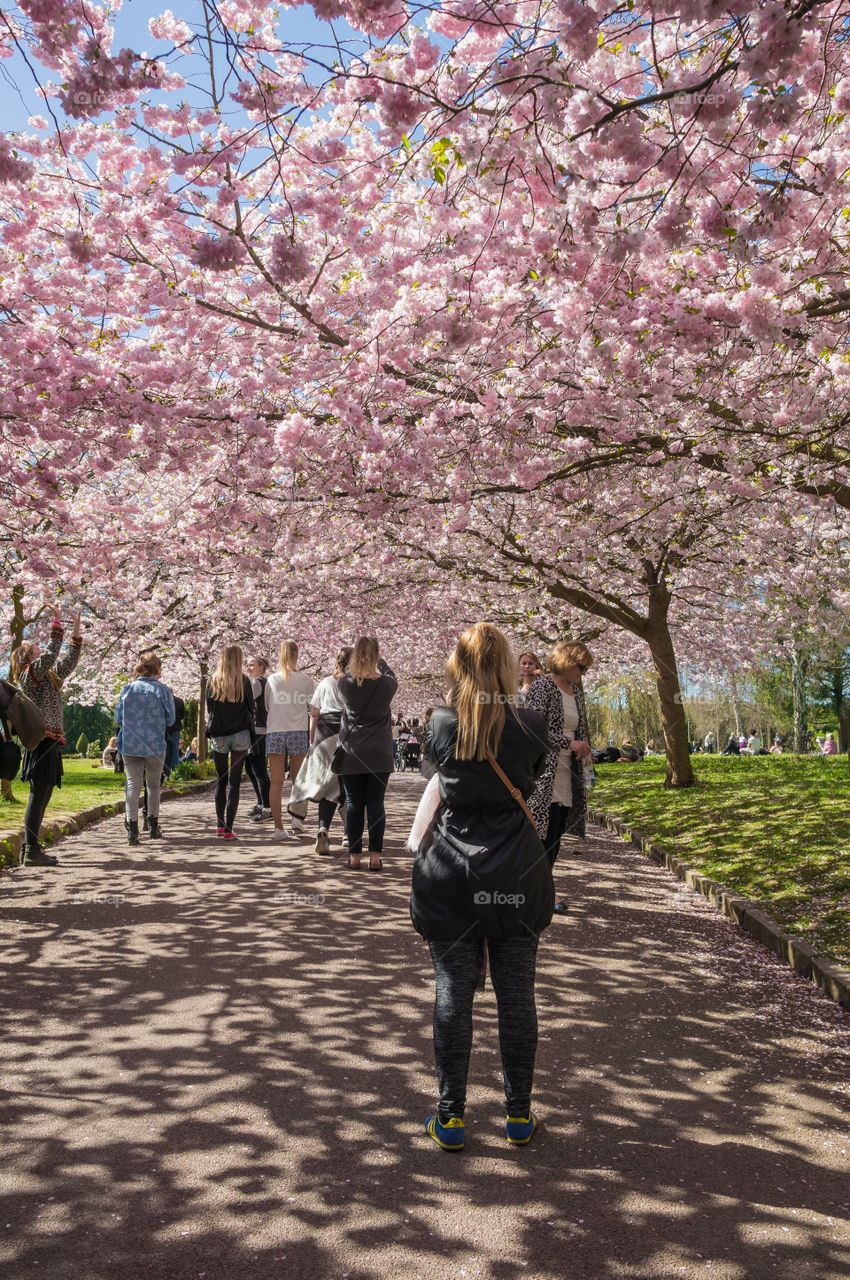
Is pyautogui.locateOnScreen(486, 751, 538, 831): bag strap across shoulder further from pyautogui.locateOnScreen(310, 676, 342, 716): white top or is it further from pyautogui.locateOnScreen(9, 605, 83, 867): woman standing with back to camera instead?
pyautogui.locateOnScreen(310, 676, 342, 716): white top

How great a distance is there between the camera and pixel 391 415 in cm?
946

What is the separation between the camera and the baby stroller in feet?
157

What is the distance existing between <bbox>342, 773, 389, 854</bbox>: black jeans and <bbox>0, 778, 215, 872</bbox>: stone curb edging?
3.31 meters

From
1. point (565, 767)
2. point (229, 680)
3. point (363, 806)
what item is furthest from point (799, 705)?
point (565, 767)

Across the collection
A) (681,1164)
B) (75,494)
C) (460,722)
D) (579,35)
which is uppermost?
(75,494)

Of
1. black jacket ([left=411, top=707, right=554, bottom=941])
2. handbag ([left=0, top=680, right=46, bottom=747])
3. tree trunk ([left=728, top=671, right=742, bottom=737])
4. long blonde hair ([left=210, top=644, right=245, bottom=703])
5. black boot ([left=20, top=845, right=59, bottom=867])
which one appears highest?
tree trunk ([left=728, top=671, right=742, bottom=737])

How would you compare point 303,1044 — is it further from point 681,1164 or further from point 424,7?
point 424,7

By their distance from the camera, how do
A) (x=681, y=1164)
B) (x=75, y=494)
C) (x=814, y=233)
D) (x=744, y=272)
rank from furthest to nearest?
1. (x=75, y=494)
2. (x=744, y=272)
3. (x=814, y=233)
4. (x=681, y=1164)

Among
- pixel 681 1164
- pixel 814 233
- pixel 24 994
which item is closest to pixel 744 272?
pixel 814 233

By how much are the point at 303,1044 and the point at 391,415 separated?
6.25 m

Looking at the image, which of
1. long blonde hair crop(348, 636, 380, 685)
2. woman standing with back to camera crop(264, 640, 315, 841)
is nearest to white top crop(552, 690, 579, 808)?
long blonde hair crop(348, 636, 380, 685)

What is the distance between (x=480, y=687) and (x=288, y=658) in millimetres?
8045

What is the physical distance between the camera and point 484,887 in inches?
145

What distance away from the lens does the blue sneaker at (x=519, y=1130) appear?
365 centimetres
